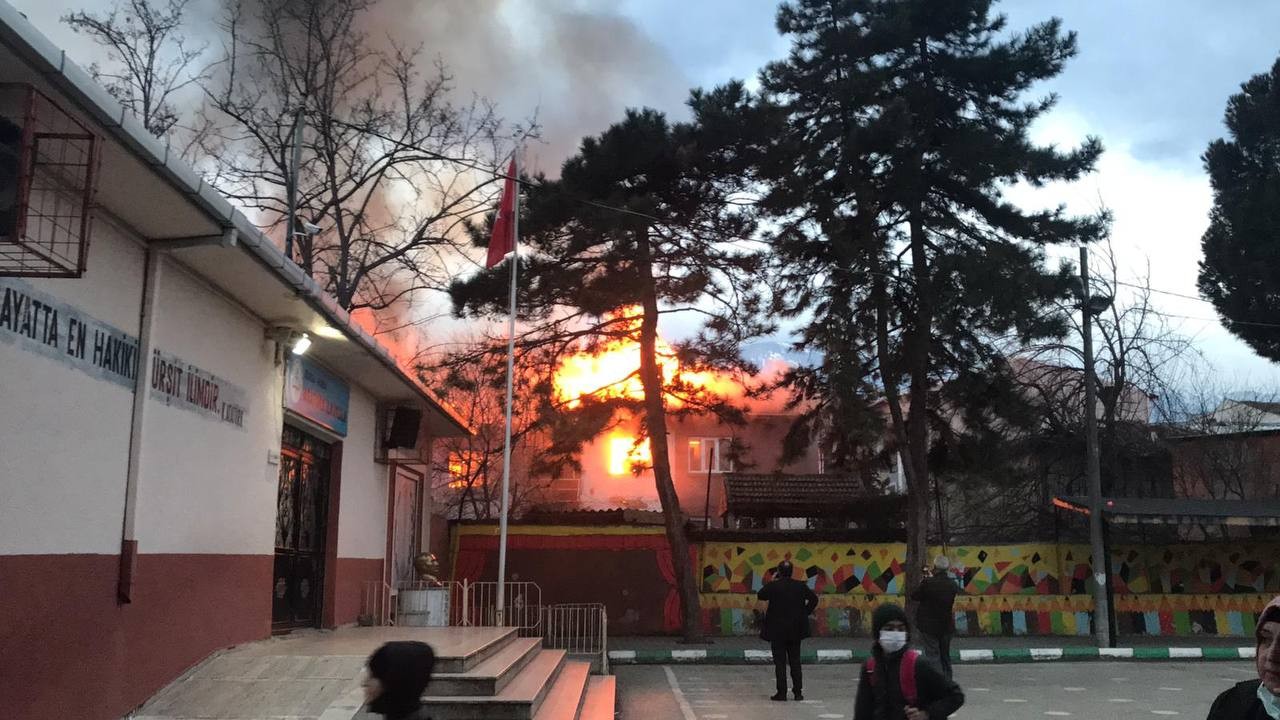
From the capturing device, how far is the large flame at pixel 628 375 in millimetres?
21281

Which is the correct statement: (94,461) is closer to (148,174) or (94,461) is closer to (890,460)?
(148,174)

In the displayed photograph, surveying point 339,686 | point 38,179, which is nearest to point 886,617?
point 339,686

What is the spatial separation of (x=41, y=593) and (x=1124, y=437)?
27.4m

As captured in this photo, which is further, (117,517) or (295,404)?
(295,404)

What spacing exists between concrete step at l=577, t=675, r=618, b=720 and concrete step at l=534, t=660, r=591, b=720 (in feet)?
0.36

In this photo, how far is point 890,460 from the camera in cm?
2380

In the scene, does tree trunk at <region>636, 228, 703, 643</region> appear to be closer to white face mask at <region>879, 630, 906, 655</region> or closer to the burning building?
the burning building

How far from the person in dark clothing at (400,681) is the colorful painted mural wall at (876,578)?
19.8m

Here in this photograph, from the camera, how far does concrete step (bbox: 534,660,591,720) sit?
32.1ft

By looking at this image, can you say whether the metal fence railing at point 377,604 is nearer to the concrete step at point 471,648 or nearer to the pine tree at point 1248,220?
the concrete step at point 471,648

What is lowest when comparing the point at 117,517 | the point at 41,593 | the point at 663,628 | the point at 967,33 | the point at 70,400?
the point at 663,628

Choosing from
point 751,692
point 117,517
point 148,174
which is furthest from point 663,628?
point 148,174

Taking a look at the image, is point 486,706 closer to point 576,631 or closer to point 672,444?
point 576,631

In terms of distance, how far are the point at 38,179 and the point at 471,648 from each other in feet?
19.7
